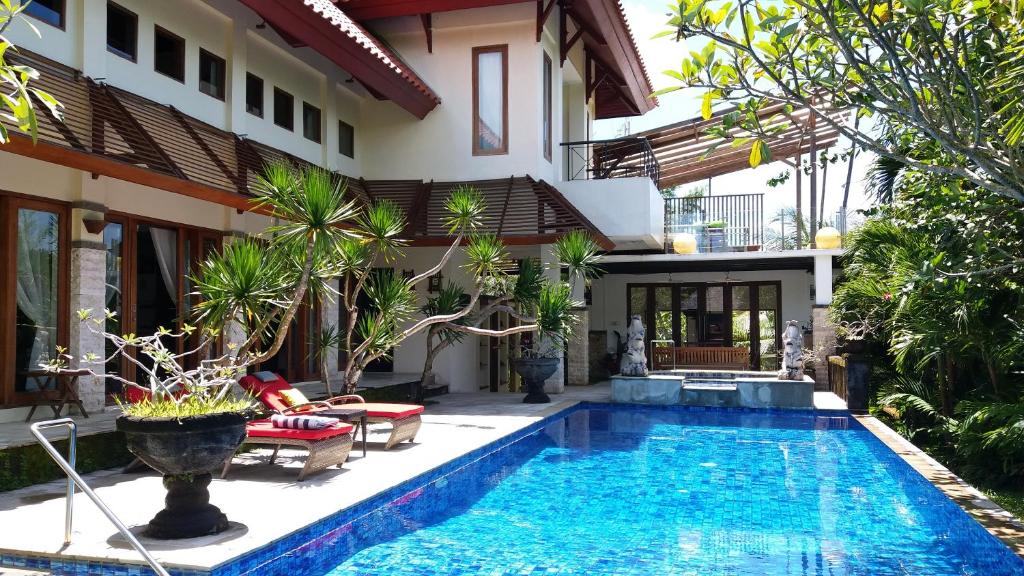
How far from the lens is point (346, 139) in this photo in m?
18.2

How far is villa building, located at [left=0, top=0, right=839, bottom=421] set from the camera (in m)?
10.2

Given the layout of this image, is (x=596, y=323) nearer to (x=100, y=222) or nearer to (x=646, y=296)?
(x=646, y=296)

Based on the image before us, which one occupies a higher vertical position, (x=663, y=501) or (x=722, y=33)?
(x=722, y=33)

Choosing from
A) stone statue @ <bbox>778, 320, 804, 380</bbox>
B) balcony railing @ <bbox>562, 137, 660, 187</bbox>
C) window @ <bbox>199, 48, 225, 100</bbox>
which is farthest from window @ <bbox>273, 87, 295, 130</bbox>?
stone statue @ <bbox>778, 320, 804, 380</bbox>

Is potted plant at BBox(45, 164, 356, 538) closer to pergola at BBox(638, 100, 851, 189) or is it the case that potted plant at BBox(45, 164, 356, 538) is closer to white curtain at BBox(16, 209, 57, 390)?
white curtain at BBox(16, 209, 57, 390)

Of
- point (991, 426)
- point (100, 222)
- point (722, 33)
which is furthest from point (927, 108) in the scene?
point (100, 222)

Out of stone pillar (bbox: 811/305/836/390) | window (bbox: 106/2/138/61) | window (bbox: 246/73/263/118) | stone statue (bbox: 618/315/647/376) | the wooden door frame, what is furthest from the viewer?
stone pillar (bbox: 811/305/836/390)

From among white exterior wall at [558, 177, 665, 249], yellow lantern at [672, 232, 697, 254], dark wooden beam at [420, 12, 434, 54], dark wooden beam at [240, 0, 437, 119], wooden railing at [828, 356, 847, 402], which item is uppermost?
dark wooden beam at [420, 12, 434, 54]

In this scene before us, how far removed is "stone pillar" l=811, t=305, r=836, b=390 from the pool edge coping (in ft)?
23.5

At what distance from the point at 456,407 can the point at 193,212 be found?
19.6ft

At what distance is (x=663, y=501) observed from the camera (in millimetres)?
8781

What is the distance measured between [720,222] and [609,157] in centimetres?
369

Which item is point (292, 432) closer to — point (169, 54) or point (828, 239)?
point (169, 54)

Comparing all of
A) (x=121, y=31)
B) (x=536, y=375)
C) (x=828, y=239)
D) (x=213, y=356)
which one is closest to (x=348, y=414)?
(x=213, y=356)
